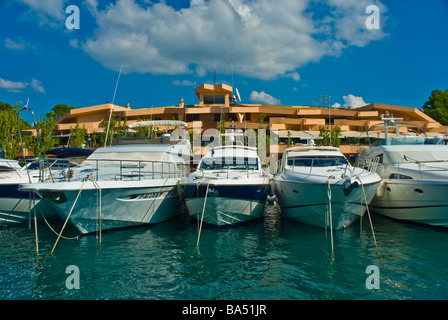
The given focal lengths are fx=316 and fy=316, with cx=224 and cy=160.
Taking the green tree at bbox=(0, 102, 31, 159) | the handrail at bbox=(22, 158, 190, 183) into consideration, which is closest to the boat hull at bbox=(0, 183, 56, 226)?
the handrail at bbox=(22, 158, 190, 183)

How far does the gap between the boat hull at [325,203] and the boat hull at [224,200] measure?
1055 millimetres

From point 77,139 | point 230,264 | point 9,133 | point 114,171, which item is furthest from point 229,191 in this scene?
point 77,139

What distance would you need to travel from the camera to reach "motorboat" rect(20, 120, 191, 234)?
884 cm

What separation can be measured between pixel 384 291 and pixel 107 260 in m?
6.01

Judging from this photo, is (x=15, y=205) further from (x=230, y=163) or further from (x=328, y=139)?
(x=328, y=139)

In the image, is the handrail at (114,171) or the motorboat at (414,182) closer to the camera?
the handrail at (114,171)

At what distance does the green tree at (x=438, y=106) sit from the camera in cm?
4750

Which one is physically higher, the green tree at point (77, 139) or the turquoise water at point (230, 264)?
the green tree at point (77, 139)

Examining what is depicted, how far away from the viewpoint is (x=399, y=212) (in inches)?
429

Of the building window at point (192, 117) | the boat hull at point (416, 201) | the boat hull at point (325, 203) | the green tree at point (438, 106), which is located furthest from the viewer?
the green tree at point (438, 106)

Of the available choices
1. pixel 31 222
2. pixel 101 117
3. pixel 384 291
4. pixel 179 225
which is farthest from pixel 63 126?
pixel 384 291

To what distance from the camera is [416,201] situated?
33.4 feet

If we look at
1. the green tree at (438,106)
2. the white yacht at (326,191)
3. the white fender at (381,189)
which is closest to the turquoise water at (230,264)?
the white yacht at (326,191)

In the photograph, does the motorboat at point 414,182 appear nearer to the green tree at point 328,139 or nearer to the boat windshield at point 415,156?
the boat windshield at point 415,156
